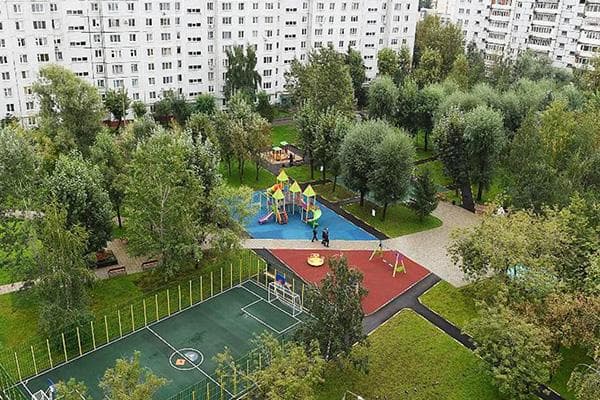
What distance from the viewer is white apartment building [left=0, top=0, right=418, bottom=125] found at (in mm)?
62094

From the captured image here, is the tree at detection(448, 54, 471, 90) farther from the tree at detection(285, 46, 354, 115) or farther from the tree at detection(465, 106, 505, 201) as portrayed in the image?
the tree at detection(465, 106, 505, 201)

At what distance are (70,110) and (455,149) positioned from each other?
1353 inches

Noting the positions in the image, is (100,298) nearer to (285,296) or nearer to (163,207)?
(163,207)

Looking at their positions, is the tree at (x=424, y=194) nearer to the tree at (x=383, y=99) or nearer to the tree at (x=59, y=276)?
the tree at (x=383, y=99)

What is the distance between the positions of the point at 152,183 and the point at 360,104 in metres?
54.7

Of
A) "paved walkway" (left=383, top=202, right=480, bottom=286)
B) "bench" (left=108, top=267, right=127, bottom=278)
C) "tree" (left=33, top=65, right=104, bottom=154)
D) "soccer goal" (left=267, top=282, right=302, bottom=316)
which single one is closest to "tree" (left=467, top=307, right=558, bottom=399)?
"paved walkway" (left=383, top=202, right=480, bottom=286)

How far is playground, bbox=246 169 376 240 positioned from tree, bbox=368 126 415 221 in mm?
3831

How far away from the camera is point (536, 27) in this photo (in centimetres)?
9238

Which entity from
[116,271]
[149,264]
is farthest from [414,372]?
[116,271]

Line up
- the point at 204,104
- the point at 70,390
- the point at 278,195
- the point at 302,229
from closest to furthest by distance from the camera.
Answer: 1. the point at 70,390
2. the point at 302,229
3. the point at 278,195
4. the point at 204,104

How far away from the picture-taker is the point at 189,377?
92.2 ft

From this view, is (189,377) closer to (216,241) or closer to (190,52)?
(216,241)

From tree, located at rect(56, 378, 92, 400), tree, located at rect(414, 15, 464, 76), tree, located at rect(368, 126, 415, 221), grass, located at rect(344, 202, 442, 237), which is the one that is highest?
tree, located at rect(414, 15, 464, 76)

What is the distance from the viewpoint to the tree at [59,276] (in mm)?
28344
